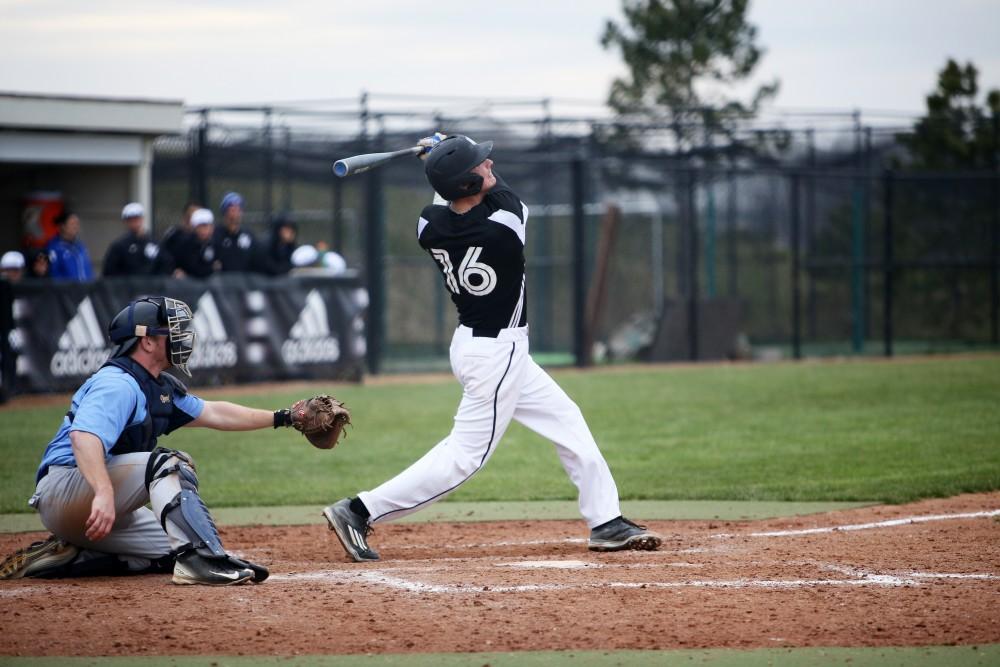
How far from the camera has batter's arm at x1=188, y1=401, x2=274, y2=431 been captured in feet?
20.4

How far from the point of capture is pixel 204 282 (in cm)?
1548

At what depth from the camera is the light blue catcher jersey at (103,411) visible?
550cm

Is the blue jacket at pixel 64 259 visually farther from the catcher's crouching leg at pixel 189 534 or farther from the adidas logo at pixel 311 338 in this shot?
the catcher's crouching leg at pixel 189 534

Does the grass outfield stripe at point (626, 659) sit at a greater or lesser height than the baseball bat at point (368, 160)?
lesser

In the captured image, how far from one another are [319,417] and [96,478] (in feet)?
3.88

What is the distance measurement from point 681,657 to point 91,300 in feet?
37.8

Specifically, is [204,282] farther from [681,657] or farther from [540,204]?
[681,657]

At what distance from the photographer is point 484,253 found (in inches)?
249

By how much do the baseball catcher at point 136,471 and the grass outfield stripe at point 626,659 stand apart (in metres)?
1.04

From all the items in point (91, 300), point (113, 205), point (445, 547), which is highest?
point (113, 205)

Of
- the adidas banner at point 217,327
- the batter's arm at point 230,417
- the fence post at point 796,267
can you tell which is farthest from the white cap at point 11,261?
the fence post at point 796,267

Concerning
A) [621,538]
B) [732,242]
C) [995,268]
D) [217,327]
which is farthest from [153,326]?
[995,268]

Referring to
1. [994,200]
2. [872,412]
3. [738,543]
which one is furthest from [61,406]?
[994,200]

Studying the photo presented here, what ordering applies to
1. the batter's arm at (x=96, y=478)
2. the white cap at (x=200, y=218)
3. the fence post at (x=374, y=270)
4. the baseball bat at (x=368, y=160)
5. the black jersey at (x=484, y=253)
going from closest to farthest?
the batter's arm at (x=96, y=478)
the black jersey at (x=484, y=253)
the baseball bat at (x=368, y=160)
the white cap at (x=200, y=218)
the fence post at (x=374, y=270)
